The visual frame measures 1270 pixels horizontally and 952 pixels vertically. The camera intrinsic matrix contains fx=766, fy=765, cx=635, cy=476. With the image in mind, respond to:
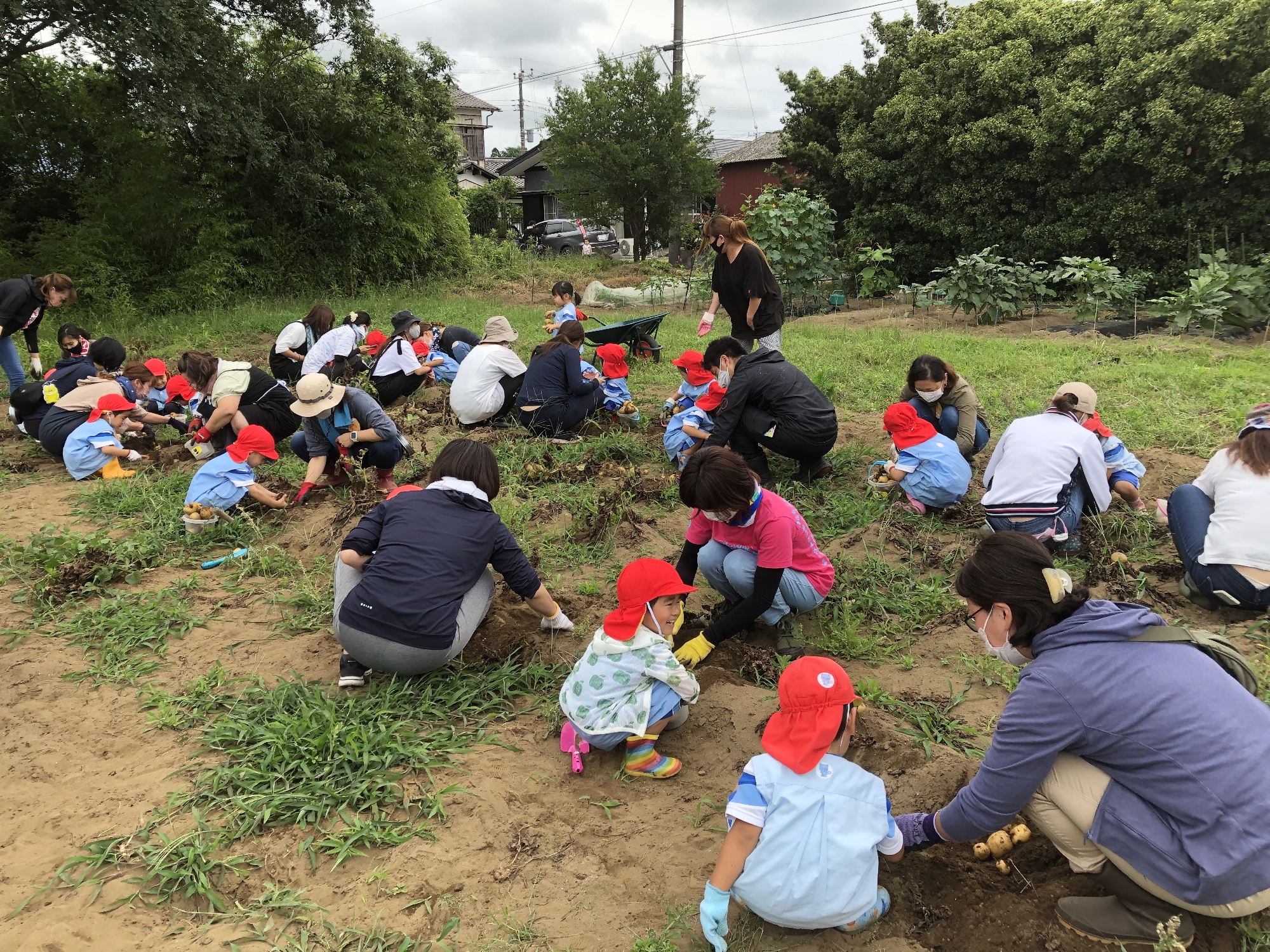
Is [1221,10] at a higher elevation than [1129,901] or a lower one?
higher

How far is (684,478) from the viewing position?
2.88 m

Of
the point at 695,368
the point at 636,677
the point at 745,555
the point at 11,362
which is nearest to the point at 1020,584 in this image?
the point at 636,677

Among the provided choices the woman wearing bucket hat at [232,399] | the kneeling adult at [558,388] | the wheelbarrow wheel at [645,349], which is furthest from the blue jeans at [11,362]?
the wheelbarrow wheel at [645,349]

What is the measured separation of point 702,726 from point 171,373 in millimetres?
8151

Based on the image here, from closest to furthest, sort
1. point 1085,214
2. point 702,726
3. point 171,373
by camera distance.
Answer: point 702,726 < point 171,373 < point 1085,214

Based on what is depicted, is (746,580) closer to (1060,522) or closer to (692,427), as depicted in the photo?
(1060,522)

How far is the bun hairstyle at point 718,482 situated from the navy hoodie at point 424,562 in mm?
754

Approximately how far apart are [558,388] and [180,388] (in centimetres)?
312

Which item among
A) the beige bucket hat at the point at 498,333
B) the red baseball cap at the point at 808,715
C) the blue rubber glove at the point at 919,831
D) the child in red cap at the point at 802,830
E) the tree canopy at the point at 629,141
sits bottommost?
the blue rubber glove at the point at 919,831

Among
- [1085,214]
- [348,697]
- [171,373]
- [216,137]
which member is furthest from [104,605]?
[1085,214]

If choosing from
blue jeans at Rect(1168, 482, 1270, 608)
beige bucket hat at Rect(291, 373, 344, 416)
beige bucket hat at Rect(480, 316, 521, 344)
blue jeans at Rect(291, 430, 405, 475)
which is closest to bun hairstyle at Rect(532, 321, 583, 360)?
beige bucket hat at Rect(480, 316, 521, 344)

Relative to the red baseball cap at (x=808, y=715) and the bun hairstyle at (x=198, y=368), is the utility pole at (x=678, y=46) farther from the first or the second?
the red baseball cap at (x=808, y=715)

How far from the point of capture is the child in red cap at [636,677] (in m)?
2.49

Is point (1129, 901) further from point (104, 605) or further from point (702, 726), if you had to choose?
point (104, 605)
